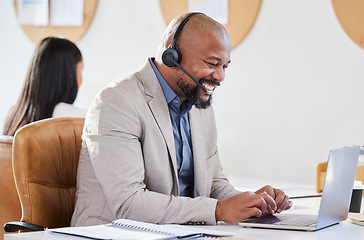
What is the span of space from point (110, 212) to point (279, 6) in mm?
1509

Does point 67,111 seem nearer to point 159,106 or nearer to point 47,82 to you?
point 47,82

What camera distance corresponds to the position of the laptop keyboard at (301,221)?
1407mm

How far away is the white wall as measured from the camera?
2.56 metres

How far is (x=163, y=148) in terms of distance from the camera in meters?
1.67

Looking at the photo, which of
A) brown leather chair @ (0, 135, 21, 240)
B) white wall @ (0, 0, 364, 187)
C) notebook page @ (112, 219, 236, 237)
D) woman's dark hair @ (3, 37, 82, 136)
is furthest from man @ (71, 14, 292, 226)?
woman's dark hair @ (3, 37, 82, 136)

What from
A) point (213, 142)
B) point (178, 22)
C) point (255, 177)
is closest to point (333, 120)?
point (255, 177)

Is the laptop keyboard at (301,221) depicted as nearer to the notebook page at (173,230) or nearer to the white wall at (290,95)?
the notebook page at (173,230)

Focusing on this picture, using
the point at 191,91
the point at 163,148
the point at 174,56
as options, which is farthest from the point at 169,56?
the point at 163,148

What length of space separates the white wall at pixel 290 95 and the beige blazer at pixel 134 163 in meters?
0.97

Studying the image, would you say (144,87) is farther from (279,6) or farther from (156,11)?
(156,11)

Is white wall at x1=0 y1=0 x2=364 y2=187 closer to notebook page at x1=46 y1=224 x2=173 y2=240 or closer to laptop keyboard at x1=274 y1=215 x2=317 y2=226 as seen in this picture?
laptop keyboard at x1=274 y1=215 x2=317 y2=226

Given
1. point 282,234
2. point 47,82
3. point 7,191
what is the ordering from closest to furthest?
point 282,234 < point 7,191 < point 47,82

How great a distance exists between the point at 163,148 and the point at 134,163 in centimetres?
14

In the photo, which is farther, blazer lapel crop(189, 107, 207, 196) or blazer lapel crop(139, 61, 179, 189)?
blazer lapel crop(189, 107, 207, 196)
